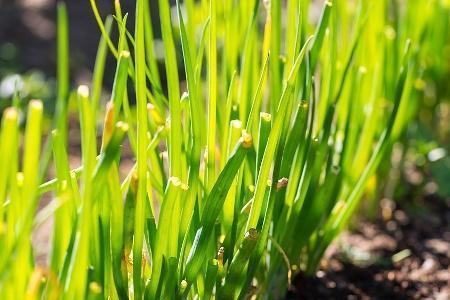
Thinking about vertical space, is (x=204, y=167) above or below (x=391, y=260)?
above

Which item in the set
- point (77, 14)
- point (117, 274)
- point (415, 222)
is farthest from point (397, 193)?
point (77, 14)

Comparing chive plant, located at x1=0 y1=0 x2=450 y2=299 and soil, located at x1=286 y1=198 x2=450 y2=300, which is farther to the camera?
soil, located at x1=286 y1=198 x2=450 y2=300

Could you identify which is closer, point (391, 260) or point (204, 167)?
point (204, 167)

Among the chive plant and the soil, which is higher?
the chive plant

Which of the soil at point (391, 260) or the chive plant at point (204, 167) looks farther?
the soil at point (391, 260)
